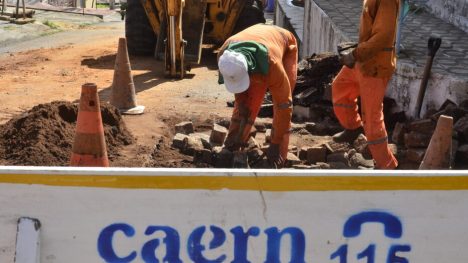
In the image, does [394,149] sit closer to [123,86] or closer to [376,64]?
[376,64]

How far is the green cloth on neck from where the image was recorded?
539cm

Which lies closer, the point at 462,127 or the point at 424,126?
the point at 462,127

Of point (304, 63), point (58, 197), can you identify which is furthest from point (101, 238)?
point (304, 63)

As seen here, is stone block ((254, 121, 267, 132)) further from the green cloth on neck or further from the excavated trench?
the green cloth on neck

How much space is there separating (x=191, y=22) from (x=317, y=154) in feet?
21.0

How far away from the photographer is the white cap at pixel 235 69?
5.20 meters

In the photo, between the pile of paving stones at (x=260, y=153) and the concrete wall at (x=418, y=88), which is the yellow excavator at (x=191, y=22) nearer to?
the concrete wall at (x=418, y=88)

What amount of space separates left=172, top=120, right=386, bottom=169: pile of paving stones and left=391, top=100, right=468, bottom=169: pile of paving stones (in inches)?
14.4

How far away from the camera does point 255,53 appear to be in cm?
544

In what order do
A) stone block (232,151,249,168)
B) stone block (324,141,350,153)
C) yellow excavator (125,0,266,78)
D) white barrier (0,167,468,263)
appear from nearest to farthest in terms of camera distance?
white barrier (0,167,468,263) → stone block (232,151,249,168) → stone block (324,141,350,153) → yellow excavator (125,0,266,78)

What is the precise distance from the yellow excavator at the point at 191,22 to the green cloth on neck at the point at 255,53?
19.0 ft

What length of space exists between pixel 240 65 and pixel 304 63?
3.97 metres

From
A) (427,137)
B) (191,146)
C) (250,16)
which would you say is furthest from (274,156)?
(250,16)

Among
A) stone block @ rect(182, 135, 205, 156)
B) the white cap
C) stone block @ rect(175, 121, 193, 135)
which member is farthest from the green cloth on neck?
stone block @ rect(175, 121, 193, 135)
